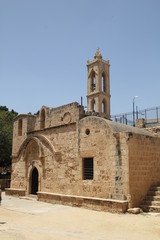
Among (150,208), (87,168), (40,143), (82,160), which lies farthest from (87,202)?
(40,143)

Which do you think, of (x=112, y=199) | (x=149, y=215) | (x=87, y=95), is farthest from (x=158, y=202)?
(x=87, y=95)

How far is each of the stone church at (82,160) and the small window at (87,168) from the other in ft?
0.13

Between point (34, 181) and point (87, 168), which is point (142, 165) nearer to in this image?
point (87, 168)

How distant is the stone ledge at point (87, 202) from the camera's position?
28.2 ft

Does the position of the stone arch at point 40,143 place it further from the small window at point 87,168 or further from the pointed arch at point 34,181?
the small window at point 87,168

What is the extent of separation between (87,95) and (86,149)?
18.2m

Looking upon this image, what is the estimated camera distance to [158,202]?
8.91m

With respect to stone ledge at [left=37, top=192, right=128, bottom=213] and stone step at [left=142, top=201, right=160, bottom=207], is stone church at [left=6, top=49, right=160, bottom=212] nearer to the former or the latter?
stone ledge at [left=37, top=192, right=128, bottom=213]

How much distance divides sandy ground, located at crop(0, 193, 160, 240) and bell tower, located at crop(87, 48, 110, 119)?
19376 mm

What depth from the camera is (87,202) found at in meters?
9.79

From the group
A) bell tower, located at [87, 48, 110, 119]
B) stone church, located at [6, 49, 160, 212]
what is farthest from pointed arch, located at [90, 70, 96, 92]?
stone church, located at [6, 49, 160, 212]

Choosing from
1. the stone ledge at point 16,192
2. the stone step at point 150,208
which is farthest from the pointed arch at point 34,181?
the stone step at point 150,208

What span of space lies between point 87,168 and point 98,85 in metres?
18.0

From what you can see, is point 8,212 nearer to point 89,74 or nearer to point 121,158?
point 121,158
